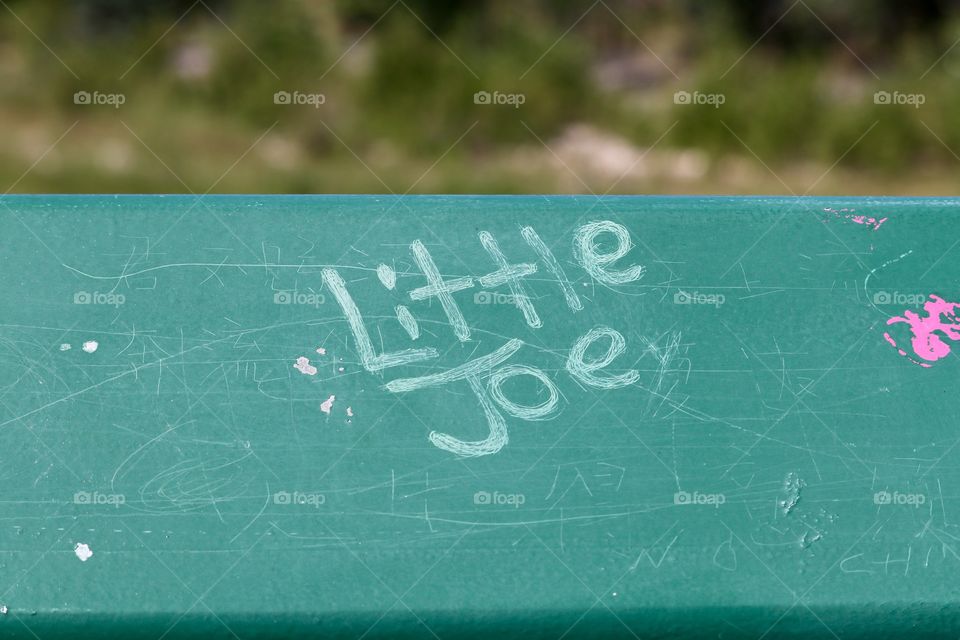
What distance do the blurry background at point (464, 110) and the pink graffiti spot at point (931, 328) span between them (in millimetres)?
3483

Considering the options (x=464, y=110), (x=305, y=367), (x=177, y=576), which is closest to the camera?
(x=177, y=576)

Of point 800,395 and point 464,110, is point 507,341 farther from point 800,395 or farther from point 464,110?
point 464,110

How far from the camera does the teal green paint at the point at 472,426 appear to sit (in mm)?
1617

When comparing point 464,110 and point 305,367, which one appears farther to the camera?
point 464,110

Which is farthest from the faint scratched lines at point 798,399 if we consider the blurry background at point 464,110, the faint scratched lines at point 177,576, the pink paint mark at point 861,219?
the blurry background at point 464,110

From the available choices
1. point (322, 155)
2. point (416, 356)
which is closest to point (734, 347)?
point (416, 356)

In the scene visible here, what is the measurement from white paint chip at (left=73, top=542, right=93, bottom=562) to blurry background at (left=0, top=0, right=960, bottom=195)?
3608 mm

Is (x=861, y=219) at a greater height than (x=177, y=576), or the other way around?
(x=861, y=219)

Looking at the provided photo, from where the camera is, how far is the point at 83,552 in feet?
5.32

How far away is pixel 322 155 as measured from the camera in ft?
19.6

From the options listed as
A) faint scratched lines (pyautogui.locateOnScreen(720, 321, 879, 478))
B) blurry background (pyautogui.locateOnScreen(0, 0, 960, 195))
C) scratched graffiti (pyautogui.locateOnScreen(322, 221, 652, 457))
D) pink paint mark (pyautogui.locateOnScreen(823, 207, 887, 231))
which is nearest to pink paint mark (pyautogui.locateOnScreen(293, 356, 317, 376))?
scratched graffiti (pyautogui.locateOnScreen(322, 221, 652, 457))

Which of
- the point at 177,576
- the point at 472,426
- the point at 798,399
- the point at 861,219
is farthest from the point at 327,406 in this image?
the point at 861,219

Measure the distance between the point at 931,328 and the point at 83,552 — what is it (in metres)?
1.58

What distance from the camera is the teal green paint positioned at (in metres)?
1.62
